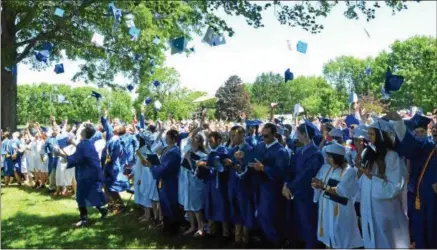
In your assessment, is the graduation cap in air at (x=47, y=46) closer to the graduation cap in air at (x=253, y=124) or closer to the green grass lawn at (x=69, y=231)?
the green grass lawn at (x=69, y=231)

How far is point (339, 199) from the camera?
5.41 meters

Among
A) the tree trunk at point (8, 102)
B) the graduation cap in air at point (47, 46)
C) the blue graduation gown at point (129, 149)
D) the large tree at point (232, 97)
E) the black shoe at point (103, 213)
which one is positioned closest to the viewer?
the black shoe at point (103, 213)

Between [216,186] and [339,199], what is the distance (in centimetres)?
265

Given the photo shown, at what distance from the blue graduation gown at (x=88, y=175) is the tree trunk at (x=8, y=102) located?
40.1ft

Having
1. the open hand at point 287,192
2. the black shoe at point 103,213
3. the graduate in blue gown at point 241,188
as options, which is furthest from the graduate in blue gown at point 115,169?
the open hand at point 287,192

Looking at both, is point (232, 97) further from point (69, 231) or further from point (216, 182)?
point (216, 182)

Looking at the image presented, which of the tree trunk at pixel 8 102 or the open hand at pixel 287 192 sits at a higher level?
the tree trunk at pixel 8 102

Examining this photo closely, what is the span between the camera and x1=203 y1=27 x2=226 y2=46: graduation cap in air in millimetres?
10141

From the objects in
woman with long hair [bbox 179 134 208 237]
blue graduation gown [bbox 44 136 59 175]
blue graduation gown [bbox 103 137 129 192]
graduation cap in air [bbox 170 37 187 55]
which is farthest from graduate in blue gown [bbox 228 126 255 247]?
blue graduation gown [bbox 44 136 59 175]

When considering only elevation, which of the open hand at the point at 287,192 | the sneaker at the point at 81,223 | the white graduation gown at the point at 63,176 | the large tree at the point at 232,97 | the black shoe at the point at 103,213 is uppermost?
the large tree at the point at 232,97

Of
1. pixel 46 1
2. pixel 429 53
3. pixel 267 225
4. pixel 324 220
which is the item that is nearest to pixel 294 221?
pixel 267 225

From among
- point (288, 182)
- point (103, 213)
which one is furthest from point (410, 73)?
point (288, 182)

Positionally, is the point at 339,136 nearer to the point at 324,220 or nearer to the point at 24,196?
the point at 324,220

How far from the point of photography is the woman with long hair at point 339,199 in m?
5.43
